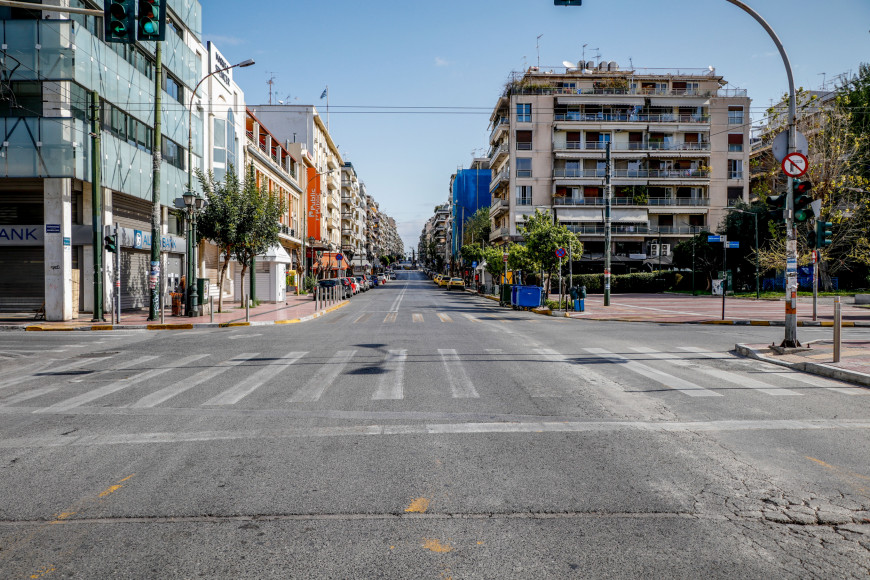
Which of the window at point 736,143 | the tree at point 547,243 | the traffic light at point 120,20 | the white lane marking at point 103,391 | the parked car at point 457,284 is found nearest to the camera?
the white lane marking at point 103,391

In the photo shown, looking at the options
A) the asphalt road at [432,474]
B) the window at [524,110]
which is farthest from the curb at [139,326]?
the window at [524,110]

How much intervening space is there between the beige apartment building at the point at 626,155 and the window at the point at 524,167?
0.34ft

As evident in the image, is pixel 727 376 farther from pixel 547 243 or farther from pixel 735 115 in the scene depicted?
pixel 735 115

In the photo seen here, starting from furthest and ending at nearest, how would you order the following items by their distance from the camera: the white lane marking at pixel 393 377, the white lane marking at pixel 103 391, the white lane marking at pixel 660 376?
the white lane marking at pixel 660 376 < the white lane marking at pixel 393 377 < the white lane marking at pixel 103 391

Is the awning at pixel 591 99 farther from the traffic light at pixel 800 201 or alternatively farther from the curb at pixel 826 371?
the curb at pixel 826 371

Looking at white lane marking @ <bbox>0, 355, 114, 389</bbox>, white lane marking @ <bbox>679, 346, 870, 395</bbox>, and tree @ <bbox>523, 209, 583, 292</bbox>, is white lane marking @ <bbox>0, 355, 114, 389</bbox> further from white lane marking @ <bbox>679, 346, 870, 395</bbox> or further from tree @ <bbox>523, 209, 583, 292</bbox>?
tree @ <bbox>523, 209, 583, 292</bbox>

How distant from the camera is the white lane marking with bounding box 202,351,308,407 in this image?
803 cm

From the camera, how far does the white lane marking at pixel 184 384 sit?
7930 mm

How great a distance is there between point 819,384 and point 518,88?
186 ft

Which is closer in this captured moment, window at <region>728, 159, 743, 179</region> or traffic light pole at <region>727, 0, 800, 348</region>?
traffic light pole at <region>727, 0, 800, 348</region>

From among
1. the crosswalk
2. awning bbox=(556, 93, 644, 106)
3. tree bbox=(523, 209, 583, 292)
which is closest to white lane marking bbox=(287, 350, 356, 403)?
the crosswalk

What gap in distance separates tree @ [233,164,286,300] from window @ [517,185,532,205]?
1530 inches

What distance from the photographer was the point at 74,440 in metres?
6.07

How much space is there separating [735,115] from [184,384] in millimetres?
68593
